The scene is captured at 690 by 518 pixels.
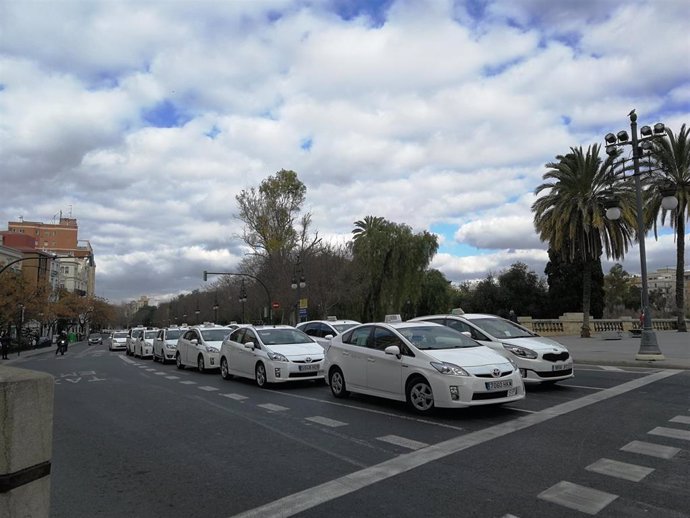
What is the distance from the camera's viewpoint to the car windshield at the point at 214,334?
18.2 meters

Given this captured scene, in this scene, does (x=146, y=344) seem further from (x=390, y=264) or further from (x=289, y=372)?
(x=390, y=264)

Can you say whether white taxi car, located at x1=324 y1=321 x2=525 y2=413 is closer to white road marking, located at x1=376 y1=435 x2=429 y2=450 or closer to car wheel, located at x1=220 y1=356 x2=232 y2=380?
white road marking, located at x1=376 y1=435 x2=429 y2=450

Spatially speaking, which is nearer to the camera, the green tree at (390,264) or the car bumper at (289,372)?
the car bumper at (289,372)

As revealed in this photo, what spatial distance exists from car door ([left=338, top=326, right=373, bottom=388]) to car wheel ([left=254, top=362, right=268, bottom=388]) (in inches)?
114

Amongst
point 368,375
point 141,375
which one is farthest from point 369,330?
point 141,375

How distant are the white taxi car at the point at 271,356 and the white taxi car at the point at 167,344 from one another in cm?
826

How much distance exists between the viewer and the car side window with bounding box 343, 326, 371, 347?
33.7 ft

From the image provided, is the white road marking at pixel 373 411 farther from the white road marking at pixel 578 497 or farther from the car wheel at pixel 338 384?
the white road marking at pixel 578 497

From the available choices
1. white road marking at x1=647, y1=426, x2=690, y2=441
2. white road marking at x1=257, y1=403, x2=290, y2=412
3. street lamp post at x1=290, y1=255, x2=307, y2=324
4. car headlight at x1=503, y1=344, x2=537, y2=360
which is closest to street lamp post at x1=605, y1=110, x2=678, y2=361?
car headlight at x1=503, y1=344, x2=537, y2=360

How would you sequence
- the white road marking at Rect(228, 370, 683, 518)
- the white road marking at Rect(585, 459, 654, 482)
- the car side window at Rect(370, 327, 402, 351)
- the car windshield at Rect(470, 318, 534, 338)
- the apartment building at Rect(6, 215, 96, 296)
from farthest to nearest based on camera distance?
the apartment building at Rect(6, 215, 96, 296), the car windshield at Rect(470, 318, 534, 338), the car side window at Rect(370, 327, 402, 351), the white road marking at Rect(585, 459, 654, 482), the white road marking at Rect(228, 370, 683, 518)

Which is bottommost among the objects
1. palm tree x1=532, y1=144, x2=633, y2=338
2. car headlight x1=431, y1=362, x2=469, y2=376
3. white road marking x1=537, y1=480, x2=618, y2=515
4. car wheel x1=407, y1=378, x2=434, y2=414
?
white road marking x1=537, y1=480, x2=618, y2=515

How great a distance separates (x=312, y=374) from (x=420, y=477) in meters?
7.34

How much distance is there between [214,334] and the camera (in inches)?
732

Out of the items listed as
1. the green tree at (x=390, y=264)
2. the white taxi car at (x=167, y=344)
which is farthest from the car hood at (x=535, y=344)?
the green tree at (x=390, y=264)
